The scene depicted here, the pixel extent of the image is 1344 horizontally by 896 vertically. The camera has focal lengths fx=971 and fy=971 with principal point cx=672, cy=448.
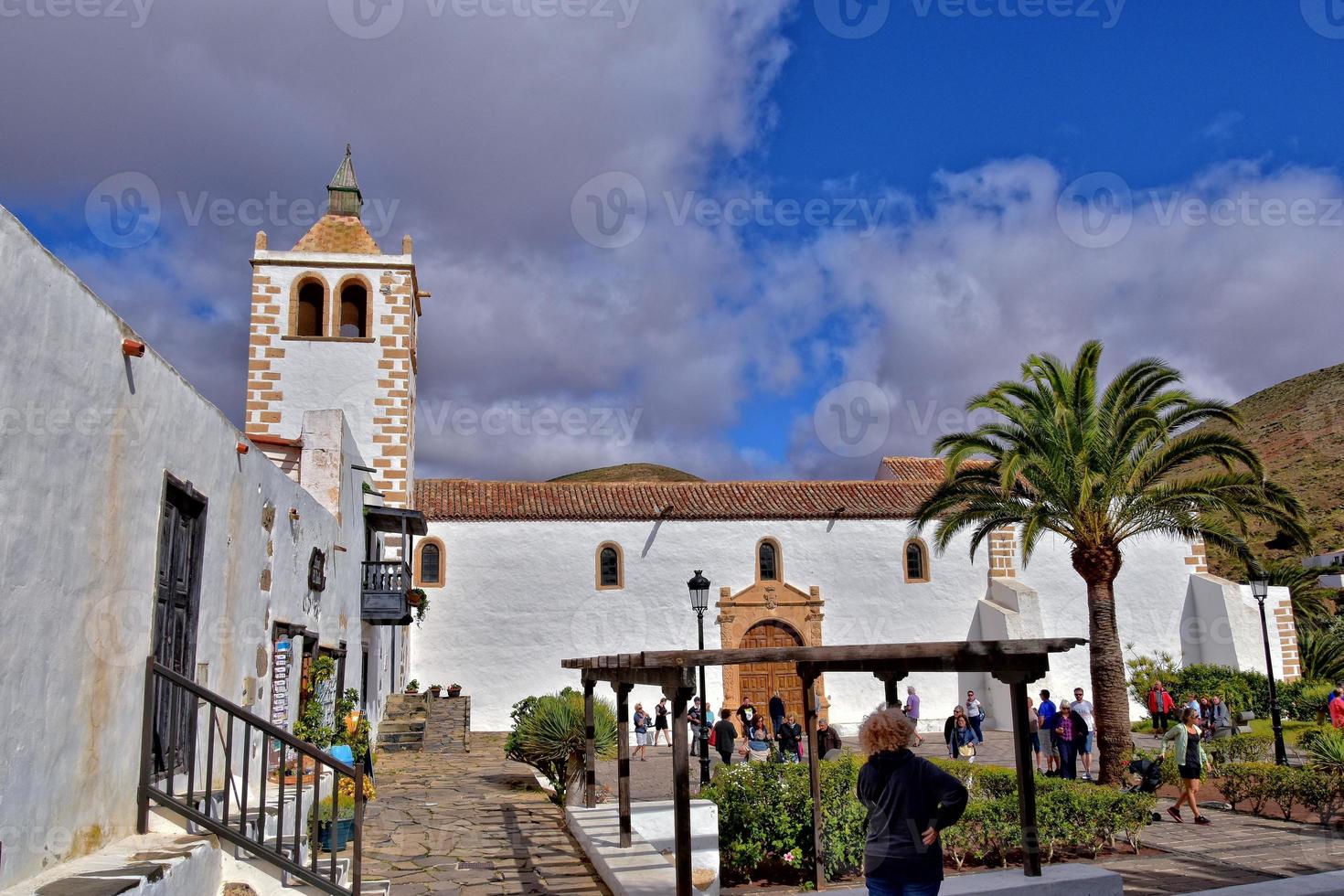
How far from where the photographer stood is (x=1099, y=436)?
51.1 ft

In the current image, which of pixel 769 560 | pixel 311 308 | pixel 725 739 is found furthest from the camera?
pixel 769 560

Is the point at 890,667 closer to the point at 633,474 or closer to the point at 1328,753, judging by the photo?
the point at 1328,753

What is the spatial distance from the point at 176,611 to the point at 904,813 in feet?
16.8

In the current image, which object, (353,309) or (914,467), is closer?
(353,309)

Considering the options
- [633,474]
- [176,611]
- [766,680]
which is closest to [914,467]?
[766,680]

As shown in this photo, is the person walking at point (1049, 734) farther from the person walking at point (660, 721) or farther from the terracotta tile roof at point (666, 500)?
the terracotta tile roof at point (666, 500)

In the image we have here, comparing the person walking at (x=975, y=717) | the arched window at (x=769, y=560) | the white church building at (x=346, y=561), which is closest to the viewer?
the white church building at (x=346, y=561)

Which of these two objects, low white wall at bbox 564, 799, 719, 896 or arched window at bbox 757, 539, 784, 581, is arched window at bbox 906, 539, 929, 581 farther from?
low white wall at bbox 564, 799, 719, 896

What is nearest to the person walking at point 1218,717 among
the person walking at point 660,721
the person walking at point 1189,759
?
the person walking at point 1189,759

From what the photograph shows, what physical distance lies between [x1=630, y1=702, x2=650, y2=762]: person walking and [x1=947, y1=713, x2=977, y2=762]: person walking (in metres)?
6.39

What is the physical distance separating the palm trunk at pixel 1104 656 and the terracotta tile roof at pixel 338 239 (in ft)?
52.2

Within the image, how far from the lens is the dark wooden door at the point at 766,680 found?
981 inches

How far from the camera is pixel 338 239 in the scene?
2184 centimetres

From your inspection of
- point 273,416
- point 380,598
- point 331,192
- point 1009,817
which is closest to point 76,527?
point 1009,817
